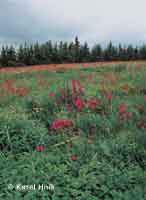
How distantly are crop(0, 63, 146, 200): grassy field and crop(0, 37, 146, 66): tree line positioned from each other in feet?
120

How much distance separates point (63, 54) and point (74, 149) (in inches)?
1668

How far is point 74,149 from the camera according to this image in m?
3.53

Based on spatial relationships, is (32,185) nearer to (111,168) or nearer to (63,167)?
(63,167)

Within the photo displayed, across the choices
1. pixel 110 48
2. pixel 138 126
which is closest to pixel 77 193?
pixel 138 126

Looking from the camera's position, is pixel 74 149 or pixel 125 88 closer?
pixel 74 149

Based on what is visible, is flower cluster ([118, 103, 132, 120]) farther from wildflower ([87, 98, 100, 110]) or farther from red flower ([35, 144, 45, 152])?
red flower ([35, 144, 45, 152])

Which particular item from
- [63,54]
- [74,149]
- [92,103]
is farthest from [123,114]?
[63,54]

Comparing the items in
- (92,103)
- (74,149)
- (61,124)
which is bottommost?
(74,149)

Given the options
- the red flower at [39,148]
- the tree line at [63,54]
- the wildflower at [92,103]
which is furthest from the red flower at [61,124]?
the tree line at [63,54]

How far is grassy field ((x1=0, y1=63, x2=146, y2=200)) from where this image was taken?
2.62m

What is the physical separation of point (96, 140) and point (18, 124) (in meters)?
1.47

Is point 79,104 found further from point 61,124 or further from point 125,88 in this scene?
point 125,88

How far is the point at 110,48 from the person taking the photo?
48250 millimetres

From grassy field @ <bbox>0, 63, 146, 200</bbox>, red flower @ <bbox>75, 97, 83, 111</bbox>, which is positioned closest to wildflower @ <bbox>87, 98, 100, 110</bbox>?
grassy field @ <bbox>0, 63, 146, 200</bbox>
